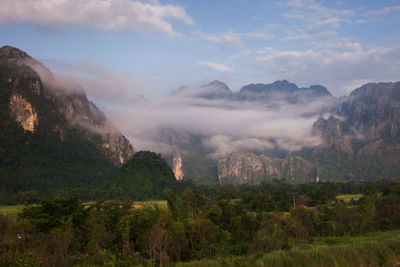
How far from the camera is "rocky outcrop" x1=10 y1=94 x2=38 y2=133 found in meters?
102

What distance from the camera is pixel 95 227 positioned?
84.9 ft

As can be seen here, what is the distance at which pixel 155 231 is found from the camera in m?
23.1

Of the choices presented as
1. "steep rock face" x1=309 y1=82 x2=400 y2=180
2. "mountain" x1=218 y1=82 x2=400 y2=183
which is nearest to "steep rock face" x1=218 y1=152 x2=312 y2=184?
"mountain" x1=218 y1=82 x2=400 y2=183

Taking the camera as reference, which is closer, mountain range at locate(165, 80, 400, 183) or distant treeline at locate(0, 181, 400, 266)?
distant treeline at locate(0, 181, 400, 266)

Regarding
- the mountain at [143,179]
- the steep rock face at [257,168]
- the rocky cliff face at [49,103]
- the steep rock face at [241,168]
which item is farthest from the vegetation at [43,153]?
the steep rock face at [257,168]

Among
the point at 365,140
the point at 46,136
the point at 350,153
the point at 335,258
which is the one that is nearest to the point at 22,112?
the point at 46,136

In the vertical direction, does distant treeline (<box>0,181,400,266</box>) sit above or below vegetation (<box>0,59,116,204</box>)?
below

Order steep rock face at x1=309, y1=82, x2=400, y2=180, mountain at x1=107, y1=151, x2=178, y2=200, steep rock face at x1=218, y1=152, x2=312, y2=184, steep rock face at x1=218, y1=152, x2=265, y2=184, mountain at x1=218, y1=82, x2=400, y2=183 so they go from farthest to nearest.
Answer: steep rock face at x1=218, y1=152, x2=265, y2=184 < steep rock face at x1=218, y1=152, x2=312, y2=184 < mountain at x1=218, y1=82, x2=400, y2=183 < steep rock face at x1=309, y1=82, x2=400, y2=180 < mountain at x1=107, y1=151, x2=178, y2=200

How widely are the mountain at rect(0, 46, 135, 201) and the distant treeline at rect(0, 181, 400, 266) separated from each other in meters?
54.9

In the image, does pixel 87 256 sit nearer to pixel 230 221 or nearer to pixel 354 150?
pixel 230 221

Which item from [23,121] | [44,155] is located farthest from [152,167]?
[23,121]

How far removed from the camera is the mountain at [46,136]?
8844cm

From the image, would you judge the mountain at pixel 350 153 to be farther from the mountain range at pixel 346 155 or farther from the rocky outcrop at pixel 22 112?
the rocky outcrop at pixel 22 112

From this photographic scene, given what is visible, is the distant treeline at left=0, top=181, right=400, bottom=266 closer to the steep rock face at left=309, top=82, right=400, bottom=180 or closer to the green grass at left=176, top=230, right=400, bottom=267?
the green grass at left=176, top=230, right=400, bottom=267
